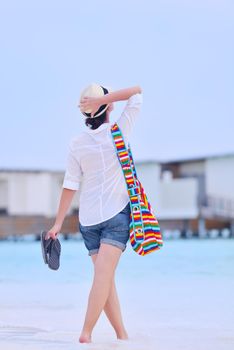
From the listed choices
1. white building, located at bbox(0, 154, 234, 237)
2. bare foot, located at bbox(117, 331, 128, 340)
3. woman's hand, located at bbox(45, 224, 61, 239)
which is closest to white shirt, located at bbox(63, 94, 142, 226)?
woman's hand, located at bbox(45, 224, 61, 239)

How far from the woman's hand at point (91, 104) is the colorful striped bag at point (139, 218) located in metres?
0.19

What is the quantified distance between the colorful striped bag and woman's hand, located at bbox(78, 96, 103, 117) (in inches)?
7.5

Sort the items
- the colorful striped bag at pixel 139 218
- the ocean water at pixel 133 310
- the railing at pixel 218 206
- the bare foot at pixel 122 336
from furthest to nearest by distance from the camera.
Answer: the railing at pixel 218 206 < the ocean water at pixel 133 310 < the bare foot at pixel 122 336 < the colorful striped bag at pixel 139 218

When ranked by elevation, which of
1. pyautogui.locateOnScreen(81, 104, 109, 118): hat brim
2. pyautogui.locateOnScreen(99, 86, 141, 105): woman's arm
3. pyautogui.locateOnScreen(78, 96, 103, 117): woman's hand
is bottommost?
pyautogui.locateOnScreen(81, 104, 109, 118): hat brim

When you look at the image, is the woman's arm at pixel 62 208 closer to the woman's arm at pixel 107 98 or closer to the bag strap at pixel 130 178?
the bag strap at pixel 130 178

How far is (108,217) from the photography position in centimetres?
329

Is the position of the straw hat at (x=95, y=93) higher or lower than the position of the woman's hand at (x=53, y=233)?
higher

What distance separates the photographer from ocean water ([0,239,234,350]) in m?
3.68

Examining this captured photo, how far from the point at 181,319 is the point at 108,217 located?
68.3 inches

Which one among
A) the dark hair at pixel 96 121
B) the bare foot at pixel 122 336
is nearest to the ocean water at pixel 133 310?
the bare foot at pixel 122 336

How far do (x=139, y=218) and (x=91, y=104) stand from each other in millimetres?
525

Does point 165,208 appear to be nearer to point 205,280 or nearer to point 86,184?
point 205,280

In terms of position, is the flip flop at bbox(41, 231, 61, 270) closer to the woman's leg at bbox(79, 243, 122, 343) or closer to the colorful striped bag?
the woman's leg at bbox(79, 243, 122, 343)

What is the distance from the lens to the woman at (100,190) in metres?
3.30
